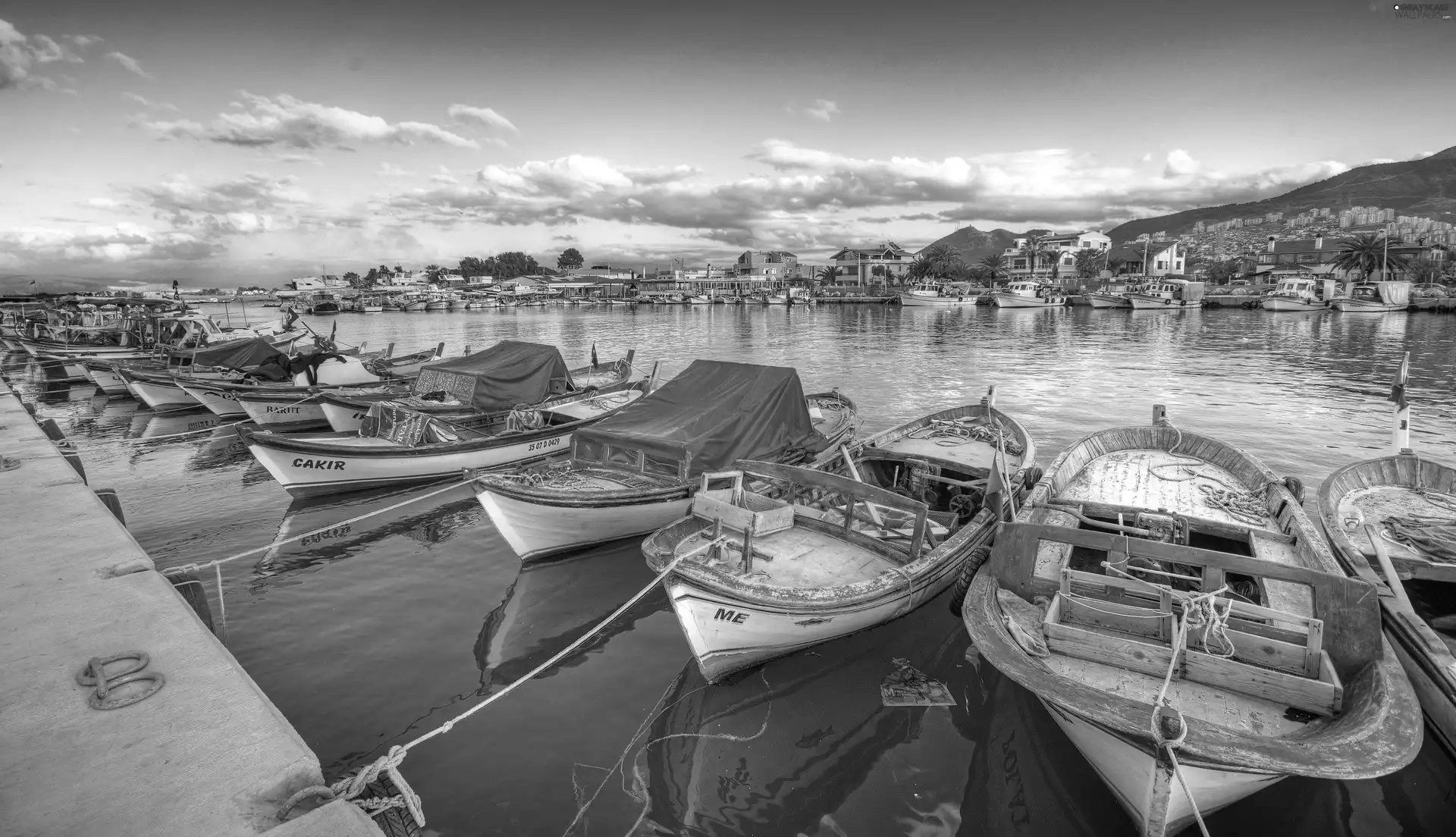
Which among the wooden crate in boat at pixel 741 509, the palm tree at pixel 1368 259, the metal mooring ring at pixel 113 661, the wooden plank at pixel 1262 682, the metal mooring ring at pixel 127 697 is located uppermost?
the palm tree at pixel 1368 259

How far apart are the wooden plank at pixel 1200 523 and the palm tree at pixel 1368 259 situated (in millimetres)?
114554

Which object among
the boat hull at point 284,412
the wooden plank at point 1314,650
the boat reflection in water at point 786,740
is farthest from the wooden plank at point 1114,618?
the boat hull at point 284,412

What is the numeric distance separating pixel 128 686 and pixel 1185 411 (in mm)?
30878

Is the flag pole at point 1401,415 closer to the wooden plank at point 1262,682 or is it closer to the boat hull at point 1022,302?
the wooden plank at point 1262,682

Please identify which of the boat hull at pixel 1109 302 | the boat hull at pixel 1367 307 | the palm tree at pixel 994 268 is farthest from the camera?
the palm tree at pixel 994 268

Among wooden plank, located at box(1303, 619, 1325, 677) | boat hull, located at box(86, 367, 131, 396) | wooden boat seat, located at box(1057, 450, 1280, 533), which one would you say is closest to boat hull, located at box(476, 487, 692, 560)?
wooden boat seat, located at box(1057, 450, 1280, 533)

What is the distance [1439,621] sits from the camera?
6.84m

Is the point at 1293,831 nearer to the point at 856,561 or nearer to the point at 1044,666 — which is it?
the point at 1044,666

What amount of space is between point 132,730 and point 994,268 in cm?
15610

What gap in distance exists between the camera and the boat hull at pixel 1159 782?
4.75 metres

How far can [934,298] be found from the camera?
10394 centimetres

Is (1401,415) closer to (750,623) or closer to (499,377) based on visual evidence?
(750,623)

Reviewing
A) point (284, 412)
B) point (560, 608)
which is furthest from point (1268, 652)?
point (284, 412)

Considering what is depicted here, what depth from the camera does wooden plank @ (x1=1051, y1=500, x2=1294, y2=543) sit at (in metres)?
8.11
